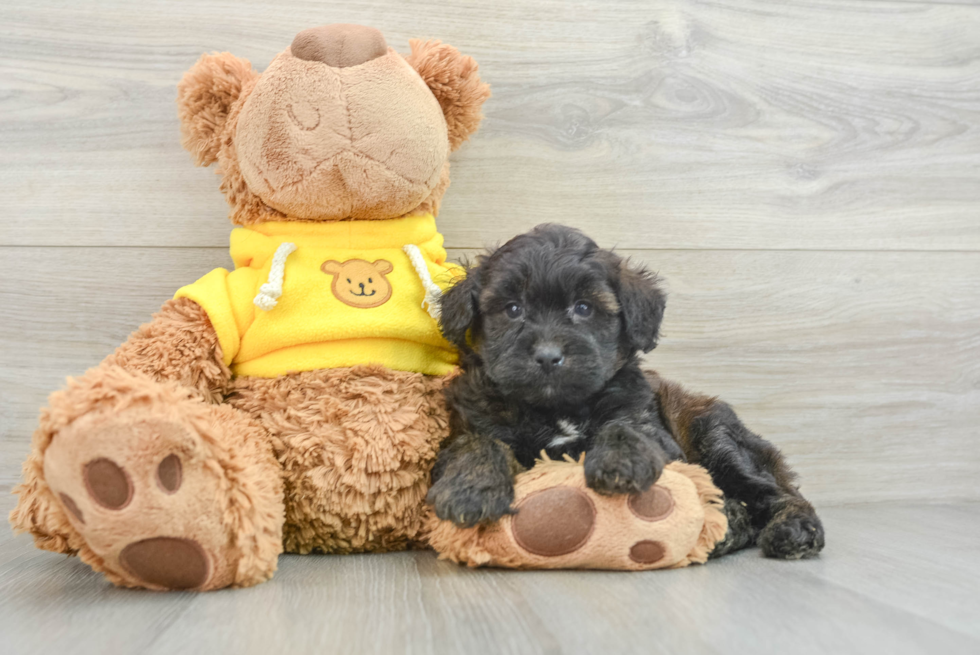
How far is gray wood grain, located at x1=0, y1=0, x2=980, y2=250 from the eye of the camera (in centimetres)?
219

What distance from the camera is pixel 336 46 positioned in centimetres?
174

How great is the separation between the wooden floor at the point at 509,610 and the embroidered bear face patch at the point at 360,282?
61cm

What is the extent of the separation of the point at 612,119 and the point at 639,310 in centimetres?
90

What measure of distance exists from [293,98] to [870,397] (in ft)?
6.71

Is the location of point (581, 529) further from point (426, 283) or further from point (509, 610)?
point (426, 283)

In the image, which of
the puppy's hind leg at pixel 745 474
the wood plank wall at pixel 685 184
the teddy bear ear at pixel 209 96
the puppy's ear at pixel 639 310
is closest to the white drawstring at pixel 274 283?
the teddy bear ear at pixel 209 96

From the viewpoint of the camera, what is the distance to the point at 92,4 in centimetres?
218

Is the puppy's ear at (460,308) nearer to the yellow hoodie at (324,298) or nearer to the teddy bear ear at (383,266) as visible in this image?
the yellow hoodie at (324,298)

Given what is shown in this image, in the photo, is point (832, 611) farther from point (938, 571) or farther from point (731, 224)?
point (731, 224)

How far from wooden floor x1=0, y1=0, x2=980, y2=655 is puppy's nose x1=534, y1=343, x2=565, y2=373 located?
0.71 meters

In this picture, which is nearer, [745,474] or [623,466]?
[623,466]

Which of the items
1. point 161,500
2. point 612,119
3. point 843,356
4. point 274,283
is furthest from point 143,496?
point 843,356

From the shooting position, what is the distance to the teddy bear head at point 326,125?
5.60ft

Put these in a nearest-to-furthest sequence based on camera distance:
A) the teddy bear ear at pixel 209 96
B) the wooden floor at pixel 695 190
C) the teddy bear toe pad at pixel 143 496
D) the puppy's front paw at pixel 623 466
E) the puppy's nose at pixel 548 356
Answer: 1. the teddy bear toe pad at pixel 143 496
2. the puppy's front paw at pixel 623 466
3. the puppy's nose at pixel 548 356
4. the teddy bear ear at pixel 209 96
5. the wooden floor at pixel 695 190
